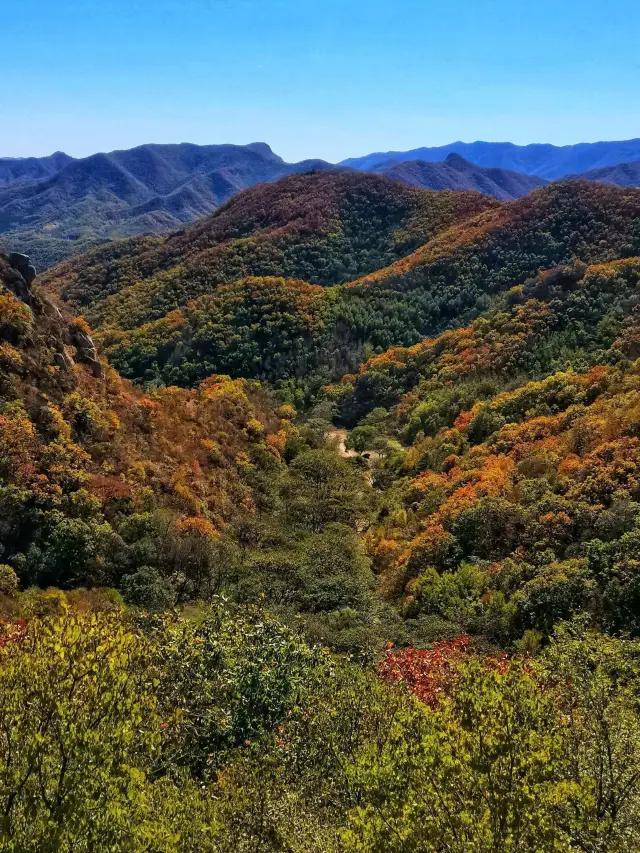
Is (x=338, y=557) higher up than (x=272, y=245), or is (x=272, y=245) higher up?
(x=272, y=245)

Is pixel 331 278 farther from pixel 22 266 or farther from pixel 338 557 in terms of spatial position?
pixel 338 557

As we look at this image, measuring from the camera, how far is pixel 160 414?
109ft

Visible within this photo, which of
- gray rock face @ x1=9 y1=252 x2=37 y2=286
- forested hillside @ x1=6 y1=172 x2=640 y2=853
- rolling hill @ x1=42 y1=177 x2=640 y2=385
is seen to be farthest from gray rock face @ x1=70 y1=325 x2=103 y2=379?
rolling hill @ x1=42 y1=177 x2=640 y2=385

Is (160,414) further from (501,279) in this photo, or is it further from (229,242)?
(229,242)

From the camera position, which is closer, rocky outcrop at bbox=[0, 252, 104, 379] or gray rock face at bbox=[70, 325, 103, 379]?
rocky outcrop at bbox=[0, 252, 104, 379]

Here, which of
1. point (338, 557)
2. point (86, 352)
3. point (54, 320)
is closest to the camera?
point (338, 557)

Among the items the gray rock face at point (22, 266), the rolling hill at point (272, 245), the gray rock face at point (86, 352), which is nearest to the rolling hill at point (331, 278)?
the rolling hill at point (272, 245)

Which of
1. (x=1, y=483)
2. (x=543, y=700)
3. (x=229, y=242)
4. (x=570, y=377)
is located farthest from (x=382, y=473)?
(x=229, y=242)

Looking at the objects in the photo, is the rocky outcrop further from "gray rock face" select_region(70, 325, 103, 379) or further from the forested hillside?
the forested hillside

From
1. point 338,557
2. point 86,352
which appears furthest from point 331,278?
point 338,557

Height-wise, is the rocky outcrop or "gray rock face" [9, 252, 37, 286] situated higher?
"gray rock face" [9, 252, 37, 286]

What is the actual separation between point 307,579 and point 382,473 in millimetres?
15451

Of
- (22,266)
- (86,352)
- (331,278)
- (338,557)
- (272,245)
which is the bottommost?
(338,557)

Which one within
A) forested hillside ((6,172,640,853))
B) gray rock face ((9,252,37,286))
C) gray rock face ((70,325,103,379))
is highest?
gray rock face ((9,252,37,286))
